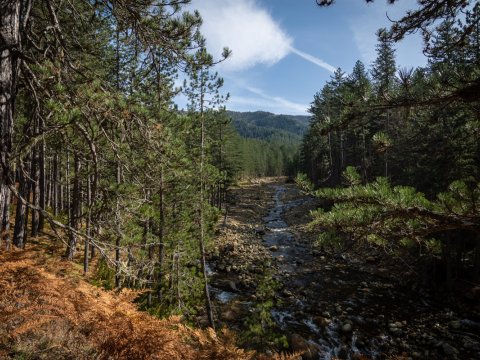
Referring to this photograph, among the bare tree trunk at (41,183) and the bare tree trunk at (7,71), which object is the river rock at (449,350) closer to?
the bare tree trunk at (7,71)

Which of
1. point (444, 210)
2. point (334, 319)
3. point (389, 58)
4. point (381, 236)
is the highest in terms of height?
point (389, 58)

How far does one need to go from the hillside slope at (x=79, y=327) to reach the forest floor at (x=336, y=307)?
2.44 m

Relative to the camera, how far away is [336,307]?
13586mm

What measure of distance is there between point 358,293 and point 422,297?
9.14 feet

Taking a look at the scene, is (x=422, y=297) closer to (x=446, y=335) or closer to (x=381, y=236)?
(x=446, y=335)

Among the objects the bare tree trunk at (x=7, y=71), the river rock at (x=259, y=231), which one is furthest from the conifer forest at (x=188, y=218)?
the river rock at (x=259, y=231)

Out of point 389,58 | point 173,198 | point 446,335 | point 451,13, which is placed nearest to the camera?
point 451,13

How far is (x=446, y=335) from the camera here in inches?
434

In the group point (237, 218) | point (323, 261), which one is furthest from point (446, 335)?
point (237, 218)

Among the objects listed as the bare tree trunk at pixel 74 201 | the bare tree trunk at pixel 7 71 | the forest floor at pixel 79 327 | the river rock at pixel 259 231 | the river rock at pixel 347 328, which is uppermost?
the bare tree trunk at pixel 7 71

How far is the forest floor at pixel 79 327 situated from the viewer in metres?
4.18

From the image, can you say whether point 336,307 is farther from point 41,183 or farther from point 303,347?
point 41,183

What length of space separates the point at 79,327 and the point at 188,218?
6983mm

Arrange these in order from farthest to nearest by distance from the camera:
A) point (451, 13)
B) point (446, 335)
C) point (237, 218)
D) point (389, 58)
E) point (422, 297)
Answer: point (389, 58)
point (237, 218)
point (422, 297)
point (446, 335)
point (451, 13)
